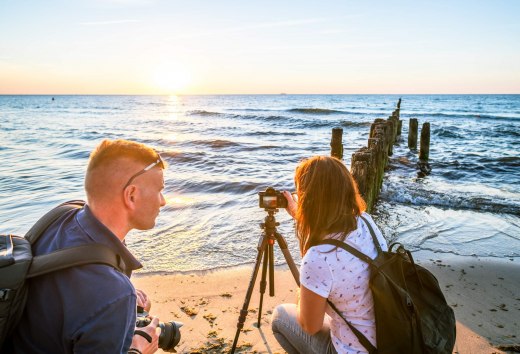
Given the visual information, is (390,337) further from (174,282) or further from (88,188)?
(174,282)

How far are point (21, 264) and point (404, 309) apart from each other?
6.50 feet

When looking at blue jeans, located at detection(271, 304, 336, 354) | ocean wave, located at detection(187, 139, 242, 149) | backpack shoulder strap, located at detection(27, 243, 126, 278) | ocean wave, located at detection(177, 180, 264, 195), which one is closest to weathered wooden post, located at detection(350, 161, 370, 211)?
blue jeans, located at detection(271, 304, 336, 354)

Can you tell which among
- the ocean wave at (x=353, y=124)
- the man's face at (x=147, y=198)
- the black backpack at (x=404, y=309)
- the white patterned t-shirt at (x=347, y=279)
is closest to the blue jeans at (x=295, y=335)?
the white patterned t-shirt at (x=347, y=279)

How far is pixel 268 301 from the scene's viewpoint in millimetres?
4734

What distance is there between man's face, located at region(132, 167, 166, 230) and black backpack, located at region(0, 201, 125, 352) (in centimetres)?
37

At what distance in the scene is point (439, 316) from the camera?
91.2 inches

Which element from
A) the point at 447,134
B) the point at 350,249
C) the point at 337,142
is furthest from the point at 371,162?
the point at 447,134

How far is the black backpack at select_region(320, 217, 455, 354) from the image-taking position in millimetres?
2201

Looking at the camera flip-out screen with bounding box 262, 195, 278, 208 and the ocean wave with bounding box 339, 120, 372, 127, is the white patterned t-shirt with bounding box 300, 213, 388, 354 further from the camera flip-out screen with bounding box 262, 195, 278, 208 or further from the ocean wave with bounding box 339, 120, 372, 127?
the ocean wave with bounding box 339, 120, 372, 127

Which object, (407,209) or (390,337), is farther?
(407,209)

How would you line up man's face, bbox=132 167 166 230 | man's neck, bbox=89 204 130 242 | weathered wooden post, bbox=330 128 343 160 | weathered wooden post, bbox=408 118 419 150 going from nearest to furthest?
man's neck, bbox=89 204 130 242, man's face, bbox=132 167 166 230, weathered wooden post, bbox=330 128 343 160, weathered wooden post, bbox=408 118 419 150

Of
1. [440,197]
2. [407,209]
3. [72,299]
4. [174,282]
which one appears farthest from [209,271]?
[440,197]

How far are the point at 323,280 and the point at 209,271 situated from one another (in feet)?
12.0

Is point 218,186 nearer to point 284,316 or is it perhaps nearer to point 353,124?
point 284,316
